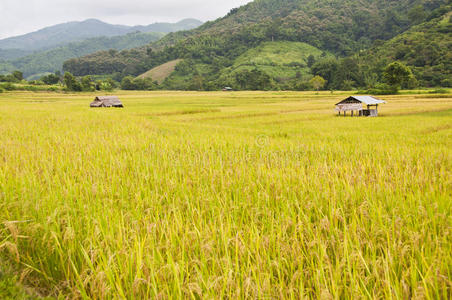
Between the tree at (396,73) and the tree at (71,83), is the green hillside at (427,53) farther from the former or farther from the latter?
the tree at (71,83)

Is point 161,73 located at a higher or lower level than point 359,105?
higher

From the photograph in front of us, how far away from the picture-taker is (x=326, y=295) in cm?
147

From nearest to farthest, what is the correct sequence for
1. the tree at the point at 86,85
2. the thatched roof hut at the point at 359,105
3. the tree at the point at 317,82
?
1. the thatched roof hut at the point at 359,105
2. the tree at the point at 86,85
3. the tree at the point at 317,82

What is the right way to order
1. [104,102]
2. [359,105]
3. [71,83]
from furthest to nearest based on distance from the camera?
[71,83], [104,102], [359,105]

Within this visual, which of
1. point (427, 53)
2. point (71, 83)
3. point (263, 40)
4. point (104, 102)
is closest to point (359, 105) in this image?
point (104, 102)

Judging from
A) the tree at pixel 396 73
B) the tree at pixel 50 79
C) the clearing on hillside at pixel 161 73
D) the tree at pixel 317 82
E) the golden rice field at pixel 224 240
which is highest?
the clearing on hillside at pixel 161 73

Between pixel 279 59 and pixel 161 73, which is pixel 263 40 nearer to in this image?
pixel 279 59

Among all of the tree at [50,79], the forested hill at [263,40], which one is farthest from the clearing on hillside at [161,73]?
the tree at [50,79]

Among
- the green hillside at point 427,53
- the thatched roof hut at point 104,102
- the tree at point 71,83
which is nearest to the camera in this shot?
the thatched roof hut at point 104,102

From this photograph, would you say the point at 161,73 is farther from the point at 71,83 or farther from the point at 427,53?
the point at 427,53

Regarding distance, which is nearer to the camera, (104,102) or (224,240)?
(224,240)

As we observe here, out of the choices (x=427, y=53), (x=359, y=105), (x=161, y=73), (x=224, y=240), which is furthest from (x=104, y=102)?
(x=161, y=73)

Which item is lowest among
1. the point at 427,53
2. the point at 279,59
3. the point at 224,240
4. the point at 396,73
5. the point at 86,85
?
the point at 224,240

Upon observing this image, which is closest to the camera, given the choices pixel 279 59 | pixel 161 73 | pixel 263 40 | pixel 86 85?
pixel 86 85
